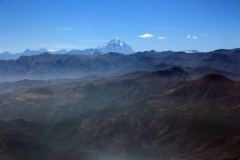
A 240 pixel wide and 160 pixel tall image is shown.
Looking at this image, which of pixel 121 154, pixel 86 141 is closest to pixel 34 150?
pixel 86 141

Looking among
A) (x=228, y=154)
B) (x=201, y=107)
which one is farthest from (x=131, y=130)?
(x=228, y=154)

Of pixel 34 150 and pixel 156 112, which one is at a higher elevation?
pixel 156 112

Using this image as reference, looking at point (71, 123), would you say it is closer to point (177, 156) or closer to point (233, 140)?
point (177, 156)

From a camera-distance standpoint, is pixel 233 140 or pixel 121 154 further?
pixel 121 154

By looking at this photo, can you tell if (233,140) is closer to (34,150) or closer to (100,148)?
(100,148)

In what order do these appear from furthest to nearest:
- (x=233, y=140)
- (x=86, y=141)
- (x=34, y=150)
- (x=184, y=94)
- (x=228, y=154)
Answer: (x=184, y=94)
(x=86, y=141)
(x=34, y=150)
(x=233, y=140)
(x=228, y=154)

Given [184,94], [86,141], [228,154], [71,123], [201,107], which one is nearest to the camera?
[228,154]

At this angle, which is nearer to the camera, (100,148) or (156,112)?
(100,148)

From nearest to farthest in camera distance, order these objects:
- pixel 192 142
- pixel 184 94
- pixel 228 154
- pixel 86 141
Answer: pixel 228 154 → pixel 192 142 → pixel 86 141 → pixel 184 94

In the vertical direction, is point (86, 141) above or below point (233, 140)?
below
